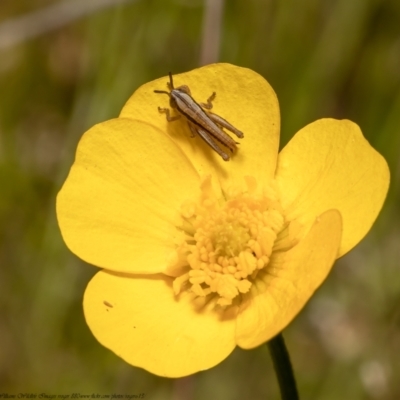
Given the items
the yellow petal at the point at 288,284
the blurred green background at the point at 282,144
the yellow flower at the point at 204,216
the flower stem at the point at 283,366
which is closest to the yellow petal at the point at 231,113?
the yellow flower at the point at 204,216

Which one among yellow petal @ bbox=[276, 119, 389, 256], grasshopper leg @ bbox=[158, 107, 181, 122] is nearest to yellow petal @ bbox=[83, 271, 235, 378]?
yellow petal @ bbox=[276, 119, 389, 256]

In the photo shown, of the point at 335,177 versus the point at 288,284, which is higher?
the point at 335,177

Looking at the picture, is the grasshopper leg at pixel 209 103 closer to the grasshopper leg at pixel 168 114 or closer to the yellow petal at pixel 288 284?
the grasshopper leg at pixel 168 114

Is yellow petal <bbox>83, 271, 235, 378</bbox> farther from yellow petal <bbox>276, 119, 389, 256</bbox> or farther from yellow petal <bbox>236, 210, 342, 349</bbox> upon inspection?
yellow petal <bbox>276, 119, 389, 256</bbox>

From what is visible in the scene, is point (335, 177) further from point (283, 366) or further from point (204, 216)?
point (283, 366)

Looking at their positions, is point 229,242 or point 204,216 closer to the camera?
point 229,242

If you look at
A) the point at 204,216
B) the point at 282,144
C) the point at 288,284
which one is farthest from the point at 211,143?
the point at 282,144

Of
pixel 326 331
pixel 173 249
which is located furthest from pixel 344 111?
pixel 173 249
